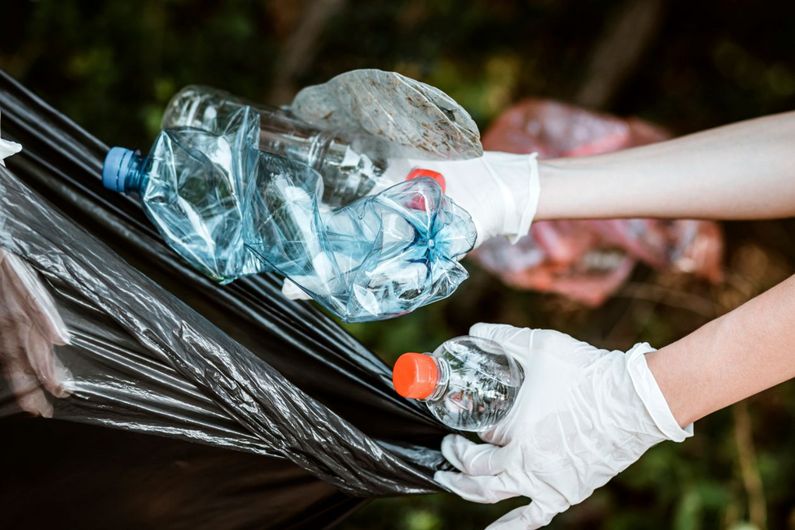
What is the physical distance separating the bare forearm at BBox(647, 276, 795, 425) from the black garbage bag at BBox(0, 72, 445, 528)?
13.9 inches

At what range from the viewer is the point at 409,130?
1100 millimetres

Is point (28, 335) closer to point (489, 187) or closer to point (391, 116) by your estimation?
point (391, 116)

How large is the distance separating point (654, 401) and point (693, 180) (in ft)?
1.36

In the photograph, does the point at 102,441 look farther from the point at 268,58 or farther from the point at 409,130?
the point at 268,58

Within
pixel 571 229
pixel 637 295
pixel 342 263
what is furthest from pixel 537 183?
pixel 637 295

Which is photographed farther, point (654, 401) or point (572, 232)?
point (572, 232)

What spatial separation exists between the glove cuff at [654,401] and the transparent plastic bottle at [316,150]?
0.49 m

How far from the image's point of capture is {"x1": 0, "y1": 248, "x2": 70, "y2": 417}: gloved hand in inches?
34.6

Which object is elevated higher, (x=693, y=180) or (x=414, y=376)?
(x=693, y=180)

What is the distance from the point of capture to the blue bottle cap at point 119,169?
1.05 metres

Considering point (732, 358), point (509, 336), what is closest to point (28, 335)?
point (509, 336)

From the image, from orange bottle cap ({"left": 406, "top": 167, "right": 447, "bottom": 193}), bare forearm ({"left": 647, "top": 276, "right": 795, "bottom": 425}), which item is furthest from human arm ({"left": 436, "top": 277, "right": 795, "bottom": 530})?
orange bottle cap ({"left": 406, "top": 167, "right": 447, "bottom": 193})

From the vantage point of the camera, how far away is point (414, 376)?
37.8 inches

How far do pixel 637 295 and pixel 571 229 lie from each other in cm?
95
